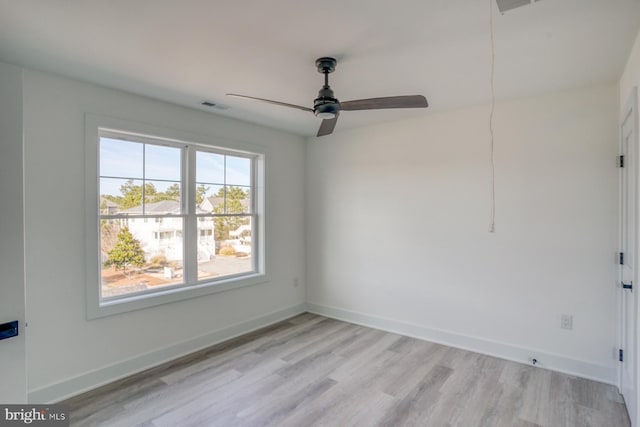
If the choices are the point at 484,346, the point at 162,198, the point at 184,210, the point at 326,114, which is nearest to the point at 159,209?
the point at 162,198

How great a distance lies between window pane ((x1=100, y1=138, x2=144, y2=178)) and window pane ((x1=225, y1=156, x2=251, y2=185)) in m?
1.06

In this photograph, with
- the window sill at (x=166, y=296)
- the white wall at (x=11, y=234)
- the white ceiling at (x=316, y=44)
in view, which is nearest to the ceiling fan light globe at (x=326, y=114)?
the white ceiling at (x=316, y=44)

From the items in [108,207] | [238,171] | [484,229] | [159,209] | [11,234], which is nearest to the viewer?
[11,234]

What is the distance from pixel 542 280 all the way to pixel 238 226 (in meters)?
3.36

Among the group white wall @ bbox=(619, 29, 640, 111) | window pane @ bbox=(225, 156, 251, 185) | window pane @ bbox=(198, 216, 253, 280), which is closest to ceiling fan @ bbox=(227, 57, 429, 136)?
white wall @ bbox=(619, 29, 640, 111)

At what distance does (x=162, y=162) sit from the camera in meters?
3.40

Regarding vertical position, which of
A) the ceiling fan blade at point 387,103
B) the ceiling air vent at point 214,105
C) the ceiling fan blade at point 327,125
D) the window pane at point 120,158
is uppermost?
the ceiling air vent at point 214,105

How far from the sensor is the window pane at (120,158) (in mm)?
2990

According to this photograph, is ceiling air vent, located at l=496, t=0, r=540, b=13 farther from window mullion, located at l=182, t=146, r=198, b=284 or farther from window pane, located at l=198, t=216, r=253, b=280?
window pane, located at l=198, t=216, r=253, b=280

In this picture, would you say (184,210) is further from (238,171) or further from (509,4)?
(509,4)

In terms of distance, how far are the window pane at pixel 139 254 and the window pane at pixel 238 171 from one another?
0.88 metres

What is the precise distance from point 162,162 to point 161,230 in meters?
0.70

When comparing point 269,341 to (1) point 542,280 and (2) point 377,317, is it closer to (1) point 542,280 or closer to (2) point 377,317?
(2) point 377,317

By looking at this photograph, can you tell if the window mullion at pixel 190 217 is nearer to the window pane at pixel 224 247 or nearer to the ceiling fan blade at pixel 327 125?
the window pane at pixel 224 247
